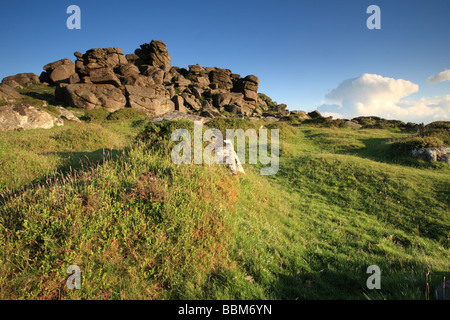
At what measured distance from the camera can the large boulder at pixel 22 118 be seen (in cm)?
1741

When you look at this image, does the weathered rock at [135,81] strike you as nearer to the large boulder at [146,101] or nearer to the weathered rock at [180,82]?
the large boulder at [146,101]

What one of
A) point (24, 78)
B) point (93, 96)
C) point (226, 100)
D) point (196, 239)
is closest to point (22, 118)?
point (93, 96)

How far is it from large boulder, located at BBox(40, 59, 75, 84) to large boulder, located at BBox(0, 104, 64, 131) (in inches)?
2113

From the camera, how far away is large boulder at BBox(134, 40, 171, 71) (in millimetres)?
78306

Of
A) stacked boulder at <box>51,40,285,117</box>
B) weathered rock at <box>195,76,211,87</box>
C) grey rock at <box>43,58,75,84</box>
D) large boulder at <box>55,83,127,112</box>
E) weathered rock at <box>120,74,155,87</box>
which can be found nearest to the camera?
large boulder at <box>55,83,127,112</box>

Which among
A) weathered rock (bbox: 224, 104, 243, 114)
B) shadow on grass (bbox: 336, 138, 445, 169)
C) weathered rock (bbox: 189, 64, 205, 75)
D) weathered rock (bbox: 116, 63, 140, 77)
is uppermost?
weathered rock (bbox: 189, 64, 205, 75)

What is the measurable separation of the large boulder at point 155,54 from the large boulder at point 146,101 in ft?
145

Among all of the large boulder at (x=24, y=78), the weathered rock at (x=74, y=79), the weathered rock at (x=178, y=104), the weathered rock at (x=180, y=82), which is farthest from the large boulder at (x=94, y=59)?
the weathered rock at (x=178, y=104)

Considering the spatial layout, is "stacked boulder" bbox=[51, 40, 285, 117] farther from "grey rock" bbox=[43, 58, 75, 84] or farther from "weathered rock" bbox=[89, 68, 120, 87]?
"grey rock" bbox=[43, 58, 75, 84]

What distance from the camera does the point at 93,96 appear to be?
3494cm

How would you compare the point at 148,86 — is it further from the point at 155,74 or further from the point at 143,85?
the point at 155,74

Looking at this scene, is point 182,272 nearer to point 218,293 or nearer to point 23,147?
point 218,293

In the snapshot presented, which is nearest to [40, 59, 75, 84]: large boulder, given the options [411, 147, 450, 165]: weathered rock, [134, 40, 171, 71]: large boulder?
[134, 40, 171, 71]: large boulder
